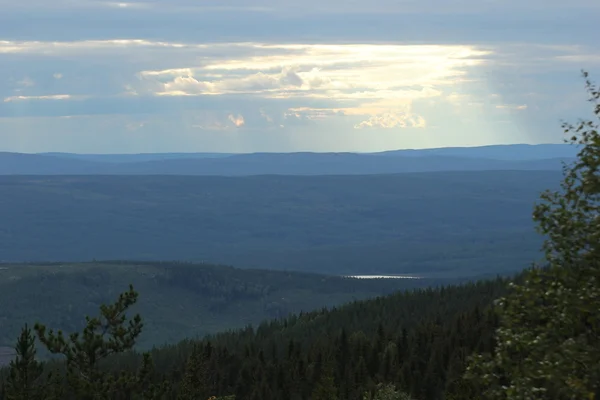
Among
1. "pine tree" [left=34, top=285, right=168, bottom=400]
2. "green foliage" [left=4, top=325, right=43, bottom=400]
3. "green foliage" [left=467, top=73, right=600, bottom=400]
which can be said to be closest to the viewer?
"green foliage" [left=467, top=73, right=600, bottom=400]

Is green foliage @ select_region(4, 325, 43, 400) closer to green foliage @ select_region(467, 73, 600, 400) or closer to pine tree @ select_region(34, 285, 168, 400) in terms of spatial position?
pine tree @ select_region(34, 285, 168, 400)

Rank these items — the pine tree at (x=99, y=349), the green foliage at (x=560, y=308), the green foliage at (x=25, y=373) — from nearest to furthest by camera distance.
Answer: the green foliage at (x=560, y=308), the pine tree at (x=99, y=349), the green foliage at (x=25, y=373)

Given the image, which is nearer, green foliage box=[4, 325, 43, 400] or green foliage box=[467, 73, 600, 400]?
green foliage box=[467, 73, 600, 400]

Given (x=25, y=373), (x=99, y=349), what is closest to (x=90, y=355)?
(x=99, y=349)

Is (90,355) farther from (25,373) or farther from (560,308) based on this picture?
(560,308)

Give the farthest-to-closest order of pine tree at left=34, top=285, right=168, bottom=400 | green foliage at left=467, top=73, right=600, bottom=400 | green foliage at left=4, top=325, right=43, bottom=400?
green foliage at left=4, top=325, right=43, bottom=400
pine tree at left=34, top=285, right=168, bottom=400
green foliage at left=467, top=73, right=600, bottom=400

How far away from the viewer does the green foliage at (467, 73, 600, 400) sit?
104 feet

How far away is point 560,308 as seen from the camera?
34.0 meters

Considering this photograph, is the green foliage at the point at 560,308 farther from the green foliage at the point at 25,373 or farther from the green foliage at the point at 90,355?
the green foliage at the point at 25,373

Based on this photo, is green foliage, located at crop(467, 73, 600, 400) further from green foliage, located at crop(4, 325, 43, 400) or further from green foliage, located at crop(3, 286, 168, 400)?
green foliage, located at crop(4, 325, 43, 400)

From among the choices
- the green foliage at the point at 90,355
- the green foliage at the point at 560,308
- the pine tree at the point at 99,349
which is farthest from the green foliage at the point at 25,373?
the green foliage at the point at 560,308

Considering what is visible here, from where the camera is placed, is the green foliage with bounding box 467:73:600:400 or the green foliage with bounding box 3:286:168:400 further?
the green foliage with bounding box 3:286:168:400

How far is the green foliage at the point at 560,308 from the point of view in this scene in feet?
104

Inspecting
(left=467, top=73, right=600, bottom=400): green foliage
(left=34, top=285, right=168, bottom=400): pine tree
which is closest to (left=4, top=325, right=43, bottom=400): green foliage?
(left=34, top=285, right=168, bottom=400): pine tree
